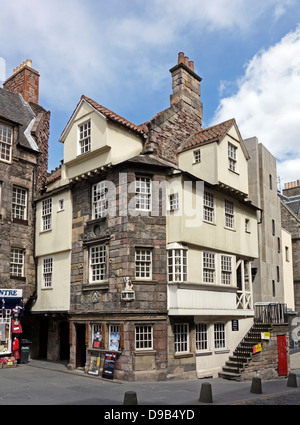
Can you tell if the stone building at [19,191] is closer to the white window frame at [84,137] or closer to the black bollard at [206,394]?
the white window frame at [84,137]

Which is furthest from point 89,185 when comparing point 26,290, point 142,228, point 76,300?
point 26,290

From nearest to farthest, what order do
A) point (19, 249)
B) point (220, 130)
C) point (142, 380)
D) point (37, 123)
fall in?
point (142, 380) → point (220, 130) → point (19, 249) → point (37, 123)

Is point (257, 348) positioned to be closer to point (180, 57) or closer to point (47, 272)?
point (47, 272)

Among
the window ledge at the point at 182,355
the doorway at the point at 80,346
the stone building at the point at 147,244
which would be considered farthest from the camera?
the doorway at the point at 80,346

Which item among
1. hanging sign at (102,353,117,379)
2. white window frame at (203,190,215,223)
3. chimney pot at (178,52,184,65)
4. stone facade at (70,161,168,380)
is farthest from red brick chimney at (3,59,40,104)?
hanging sign at (102,353,117,379)

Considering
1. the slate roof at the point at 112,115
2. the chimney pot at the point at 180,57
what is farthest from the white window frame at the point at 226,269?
the chimney pot at the point at 180,57

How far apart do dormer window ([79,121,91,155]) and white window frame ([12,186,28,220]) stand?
499cm

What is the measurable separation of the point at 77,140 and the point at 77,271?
246 inches

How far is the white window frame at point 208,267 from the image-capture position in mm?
20016

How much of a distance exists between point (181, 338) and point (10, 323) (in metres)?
8.70

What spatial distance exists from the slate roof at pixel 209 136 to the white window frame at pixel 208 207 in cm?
260

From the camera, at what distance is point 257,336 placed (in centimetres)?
2164

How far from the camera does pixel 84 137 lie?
20.8 meters

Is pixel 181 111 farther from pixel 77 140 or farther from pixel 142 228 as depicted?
pixel 142 228
